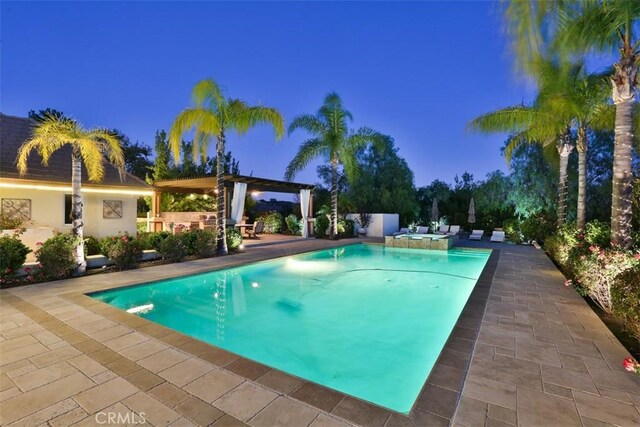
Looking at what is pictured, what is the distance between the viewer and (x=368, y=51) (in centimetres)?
2731

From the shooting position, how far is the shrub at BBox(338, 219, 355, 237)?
1759 centimetres

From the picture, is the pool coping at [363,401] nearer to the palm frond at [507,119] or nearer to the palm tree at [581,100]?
the palm tree at [581,100]

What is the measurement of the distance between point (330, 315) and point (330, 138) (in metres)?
11.3

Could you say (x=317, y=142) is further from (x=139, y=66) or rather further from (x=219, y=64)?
(x=139, y=66)

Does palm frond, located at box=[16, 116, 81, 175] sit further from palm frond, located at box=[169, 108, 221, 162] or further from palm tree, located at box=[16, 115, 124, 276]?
palm frond, located at box=[169, 108, 221, 162]

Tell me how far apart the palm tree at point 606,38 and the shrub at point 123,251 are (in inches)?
398

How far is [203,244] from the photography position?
1068 centimetres

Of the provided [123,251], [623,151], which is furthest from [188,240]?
[623,151]

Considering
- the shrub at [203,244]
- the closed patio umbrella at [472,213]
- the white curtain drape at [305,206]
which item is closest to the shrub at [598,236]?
the shrub at [203,244]

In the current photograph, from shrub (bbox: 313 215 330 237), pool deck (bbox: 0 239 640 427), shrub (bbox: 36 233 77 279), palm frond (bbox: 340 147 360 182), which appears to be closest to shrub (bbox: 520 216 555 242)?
palm frond (bbox: 340 147 360 182)

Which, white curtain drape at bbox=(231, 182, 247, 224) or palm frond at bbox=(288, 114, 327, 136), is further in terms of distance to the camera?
palm frond at bbox=(288, 114, 327, 136)

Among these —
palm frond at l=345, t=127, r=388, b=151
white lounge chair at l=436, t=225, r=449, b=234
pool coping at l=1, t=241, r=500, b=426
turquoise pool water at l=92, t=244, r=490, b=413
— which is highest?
palm frond at l=345, t=127, r=388, b=151

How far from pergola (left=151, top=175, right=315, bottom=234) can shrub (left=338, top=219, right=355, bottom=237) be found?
2234mm

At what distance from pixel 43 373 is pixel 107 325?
55.2 inches
